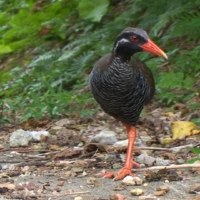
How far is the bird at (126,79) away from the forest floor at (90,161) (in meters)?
0.35

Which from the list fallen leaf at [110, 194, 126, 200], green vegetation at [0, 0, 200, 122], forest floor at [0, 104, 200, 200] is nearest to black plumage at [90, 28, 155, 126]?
forest floor at [0, 104, 200, 200]

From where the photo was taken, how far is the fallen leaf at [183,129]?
20.4ft

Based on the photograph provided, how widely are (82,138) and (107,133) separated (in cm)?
26

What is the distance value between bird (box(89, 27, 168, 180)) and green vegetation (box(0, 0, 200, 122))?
1844 millimetres

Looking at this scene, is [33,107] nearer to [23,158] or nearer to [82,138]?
[82,138]

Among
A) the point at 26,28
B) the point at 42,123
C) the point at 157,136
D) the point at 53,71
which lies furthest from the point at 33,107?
the point at 26,28

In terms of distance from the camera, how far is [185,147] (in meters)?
5.64

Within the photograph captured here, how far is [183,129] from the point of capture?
20.7ft

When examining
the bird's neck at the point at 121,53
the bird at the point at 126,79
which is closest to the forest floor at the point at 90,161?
the bird at the point at 126,79

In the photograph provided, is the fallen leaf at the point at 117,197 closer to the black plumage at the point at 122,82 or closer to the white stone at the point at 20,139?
the black plumage at the point at 122,82

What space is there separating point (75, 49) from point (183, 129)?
4515 mm

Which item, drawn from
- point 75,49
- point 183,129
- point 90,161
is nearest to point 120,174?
point 90,161

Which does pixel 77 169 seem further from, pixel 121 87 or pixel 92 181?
pixel 121 87

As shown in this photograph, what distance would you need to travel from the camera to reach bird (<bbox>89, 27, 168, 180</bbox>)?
16.9 ft
